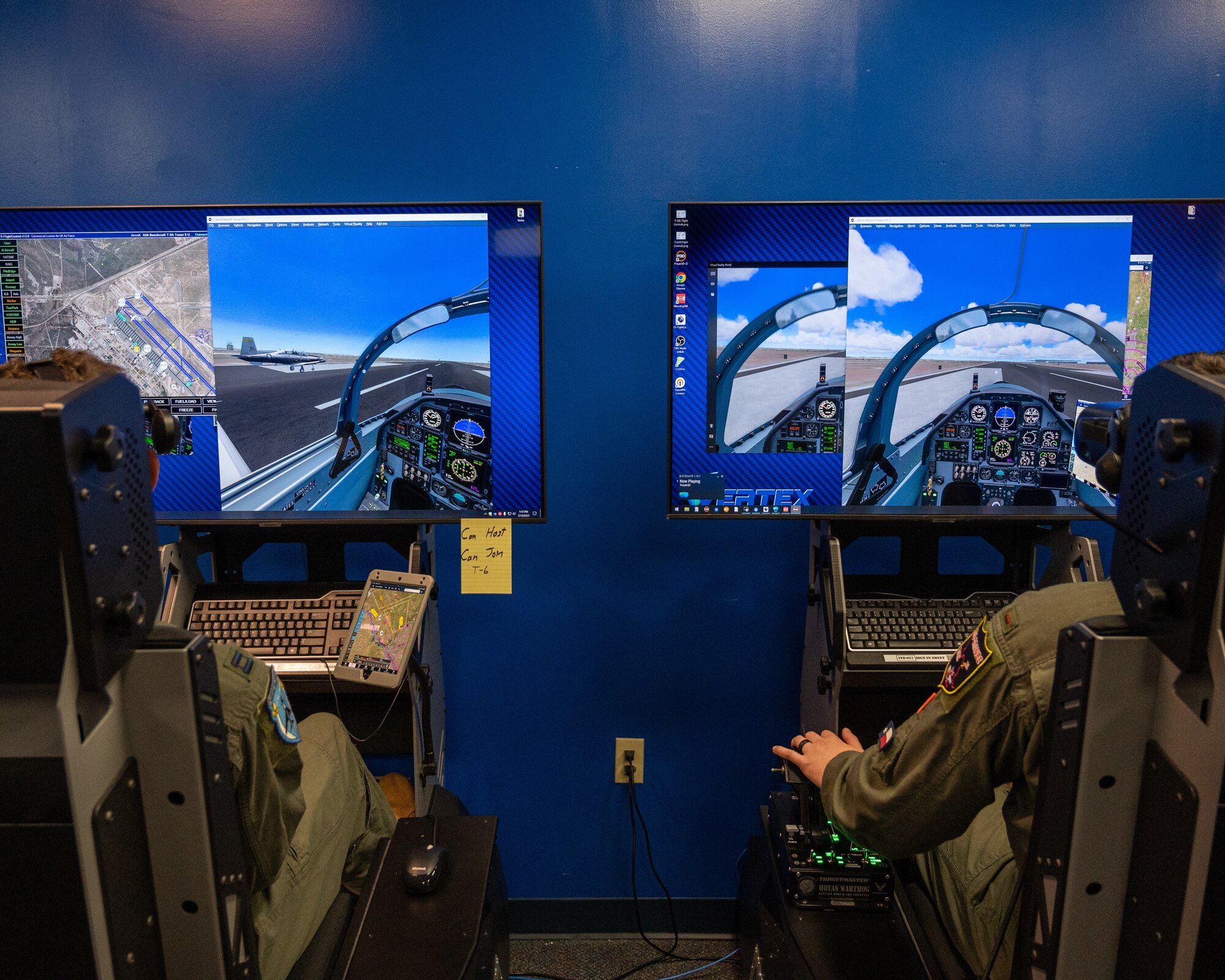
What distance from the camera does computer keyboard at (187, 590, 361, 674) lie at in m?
1.68

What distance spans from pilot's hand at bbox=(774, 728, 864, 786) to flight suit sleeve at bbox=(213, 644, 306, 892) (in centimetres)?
80

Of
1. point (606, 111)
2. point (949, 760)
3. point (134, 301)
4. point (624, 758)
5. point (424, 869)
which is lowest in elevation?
point (624, 758)

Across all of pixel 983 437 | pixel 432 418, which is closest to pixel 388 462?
pixel 432 418

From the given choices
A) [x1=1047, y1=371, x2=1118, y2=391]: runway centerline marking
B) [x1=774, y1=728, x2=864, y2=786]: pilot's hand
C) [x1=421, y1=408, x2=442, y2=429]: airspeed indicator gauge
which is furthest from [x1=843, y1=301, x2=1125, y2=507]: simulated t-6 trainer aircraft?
[x1=421, y1=408, x2=442, y2=429]: airspeed indicator gauge

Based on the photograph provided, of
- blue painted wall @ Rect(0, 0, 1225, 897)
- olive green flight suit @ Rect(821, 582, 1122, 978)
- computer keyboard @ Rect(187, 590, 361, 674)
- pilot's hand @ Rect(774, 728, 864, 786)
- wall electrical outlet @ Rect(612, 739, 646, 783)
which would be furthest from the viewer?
wall electrical outlet @ Rect(612, 739, 646, 783)

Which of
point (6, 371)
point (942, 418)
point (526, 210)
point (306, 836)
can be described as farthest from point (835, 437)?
point (6, 371)

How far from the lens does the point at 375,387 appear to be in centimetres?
164

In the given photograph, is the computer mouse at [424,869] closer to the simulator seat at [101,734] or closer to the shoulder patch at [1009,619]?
the simulator seat at [101,734]

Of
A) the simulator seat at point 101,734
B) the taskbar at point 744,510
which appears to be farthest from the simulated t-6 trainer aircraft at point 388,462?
the simulator seat at point 101,734

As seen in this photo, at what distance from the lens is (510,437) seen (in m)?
1.64

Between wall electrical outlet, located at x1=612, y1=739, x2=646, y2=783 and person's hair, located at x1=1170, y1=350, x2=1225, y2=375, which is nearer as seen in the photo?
person's hair, located at x1=1170, y1=350, x2=1225, y2=375

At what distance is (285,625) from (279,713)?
0.60 metres

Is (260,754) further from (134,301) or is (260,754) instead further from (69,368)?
(134,301)

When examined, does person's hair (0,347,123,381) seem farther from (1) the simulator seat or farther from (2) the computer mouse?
(2) the computer mouse
